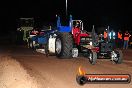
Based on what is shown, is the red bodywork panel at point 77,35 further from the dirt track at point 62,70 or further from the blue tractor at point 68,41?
the dirt track at point 62,70

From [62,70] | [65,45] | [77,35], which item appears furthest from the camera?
[77,35]

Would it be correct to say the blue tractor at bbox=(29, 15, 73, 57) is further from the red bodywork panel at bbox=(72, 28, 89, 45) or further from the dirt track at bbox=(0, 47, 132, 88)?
the dirt track at bbox=(0, 47, 132, 88)

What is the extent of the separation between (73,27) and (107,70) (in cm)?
472

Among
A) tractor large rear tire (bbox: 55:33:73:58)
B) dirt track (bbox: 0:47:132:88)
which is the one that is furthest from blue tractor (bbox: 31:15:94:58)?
dirt track (bbox: 0:47:132:88)

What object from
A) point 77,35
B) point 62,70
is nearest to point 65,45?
point 77,35

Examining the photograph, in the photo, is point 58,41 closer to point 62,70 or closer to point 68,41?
point 68,41

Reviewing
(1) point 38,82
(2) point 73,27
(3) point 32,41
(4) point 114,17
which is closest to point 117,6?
(4) point 114,17

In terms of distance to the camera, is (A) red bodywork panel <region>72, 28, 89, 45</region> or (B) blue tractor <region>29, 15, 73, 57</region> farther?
(A) red bodywork panel <region>72, 28, 89, 45</region>

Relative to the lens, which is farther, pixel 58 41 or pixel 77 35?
pixel 58 41

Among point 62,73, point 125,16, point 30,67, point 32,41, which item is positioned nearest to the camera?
point 62,73

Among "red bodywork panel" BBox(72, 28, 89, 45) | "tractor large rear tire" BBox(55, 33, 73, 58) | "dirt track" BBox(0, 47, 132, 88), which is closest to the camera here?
"dirt track" BBox(0, 47, 132, 88)

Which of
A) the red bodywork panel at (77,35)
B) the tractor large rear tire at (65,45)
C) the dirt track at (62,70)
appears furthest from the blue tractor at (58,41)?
the dirt track at (62,70)

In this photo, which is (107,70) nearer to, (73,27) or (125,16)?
(73,27)

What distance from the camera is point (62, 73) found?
13773 mm
